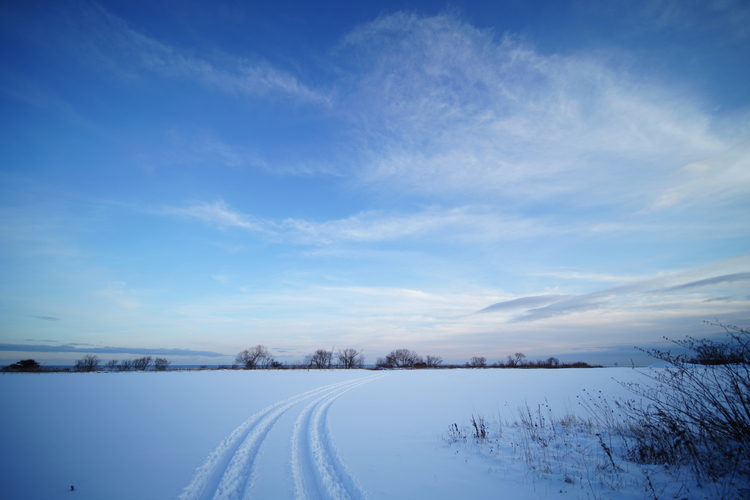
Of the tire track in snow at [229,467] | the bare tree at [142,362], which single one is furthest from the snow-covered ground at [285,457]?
the bare tree at [142,362]

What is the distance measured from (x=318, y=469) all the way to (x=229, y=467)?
196 cm

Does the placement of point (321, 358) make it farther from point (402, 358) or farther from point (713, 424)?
point (713, 424)

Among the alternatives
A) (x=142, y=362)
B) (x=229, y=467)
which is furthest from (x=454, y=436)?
(x=142, y=362)

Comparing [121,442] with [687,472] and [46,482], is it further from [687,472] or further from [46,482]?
[687,472]

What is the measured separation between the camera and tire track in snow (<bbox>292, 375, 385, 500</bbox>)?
495 cm

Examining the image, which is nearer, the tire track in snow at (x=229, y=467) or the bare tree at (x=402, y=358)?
the tire track in snow at (x=229, y=467)

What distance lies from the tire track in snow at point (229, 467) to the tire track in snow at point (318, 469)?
102 centimetres

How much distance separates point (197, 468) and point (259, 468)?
4.61 ft

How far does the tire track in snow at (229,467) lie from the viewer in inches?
195

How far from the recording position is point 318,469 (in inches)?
235

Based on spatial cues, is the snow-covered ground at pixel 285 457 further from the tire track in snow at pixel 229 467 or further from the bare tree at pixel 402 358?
the bare tree at pixel 402 358

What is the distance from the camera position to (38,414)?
11070mm

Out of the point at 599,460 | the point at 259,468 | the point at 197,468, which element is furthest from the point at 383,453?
the point at 599,460

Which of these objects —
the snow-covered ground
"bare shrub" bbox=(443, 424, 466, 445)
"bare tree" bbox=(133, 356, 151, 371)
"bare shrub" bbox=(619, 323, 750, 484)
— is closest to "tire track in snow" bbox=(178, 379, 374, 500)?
the snow-covered ground
